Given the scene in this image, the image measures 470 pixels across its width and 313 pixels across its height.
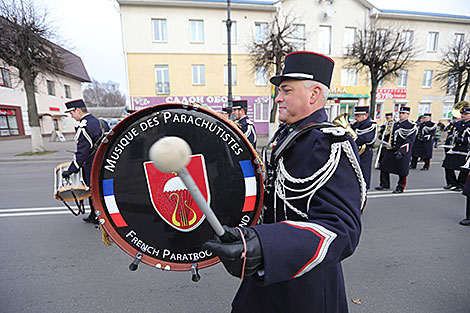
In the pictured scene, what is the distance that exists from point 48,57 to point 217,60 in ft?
34.7

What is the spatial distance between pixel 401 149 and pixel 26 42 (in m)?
14.6

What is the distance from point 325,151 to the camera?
0.97 m

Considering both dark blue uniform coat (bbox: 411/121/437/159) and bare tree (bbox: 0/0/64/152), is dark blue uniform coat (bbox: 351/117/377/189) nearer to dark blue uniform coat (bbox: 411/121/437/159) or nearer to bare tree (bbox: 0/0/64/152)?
dark blue uniform coat (bbox: 411/121/437/159)

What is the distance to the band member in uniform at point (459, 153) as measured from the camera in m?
5.44

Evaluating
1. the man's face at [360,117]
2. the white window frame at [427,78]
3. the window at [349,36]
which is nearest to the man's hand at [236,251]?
the man's face at [360,117]

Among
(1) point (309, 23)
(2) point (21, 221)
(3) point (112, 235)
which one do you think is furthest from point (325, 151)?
(1) point (309, 23)

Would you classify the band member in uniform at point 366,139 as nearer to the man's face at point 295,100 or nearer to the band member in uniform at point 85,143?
the man's face at point 295,100

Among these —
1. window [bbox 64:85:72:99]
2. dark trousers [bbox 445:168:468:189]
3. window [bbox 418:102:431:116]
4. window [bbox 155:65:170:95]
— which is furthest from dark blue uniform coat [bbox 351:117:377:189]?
window [bbox 64:85:72:99]

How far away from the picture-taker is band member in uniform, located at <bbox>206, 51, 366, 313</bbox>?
2.41ft

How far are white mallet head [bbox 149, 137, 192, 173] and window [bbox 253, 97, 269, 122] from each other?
62.2 feet

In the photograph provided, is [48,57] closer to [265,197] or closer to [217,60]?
[217,60]

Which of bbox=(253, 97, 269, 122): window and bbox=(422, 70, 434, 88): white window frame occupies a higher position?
bbox=(422, 70, 434, 88): white window frame

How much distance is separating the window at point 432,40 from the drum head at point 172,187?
90.9ft

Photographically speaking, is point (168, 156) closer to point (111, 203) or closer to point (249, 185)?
point (249, 185)
